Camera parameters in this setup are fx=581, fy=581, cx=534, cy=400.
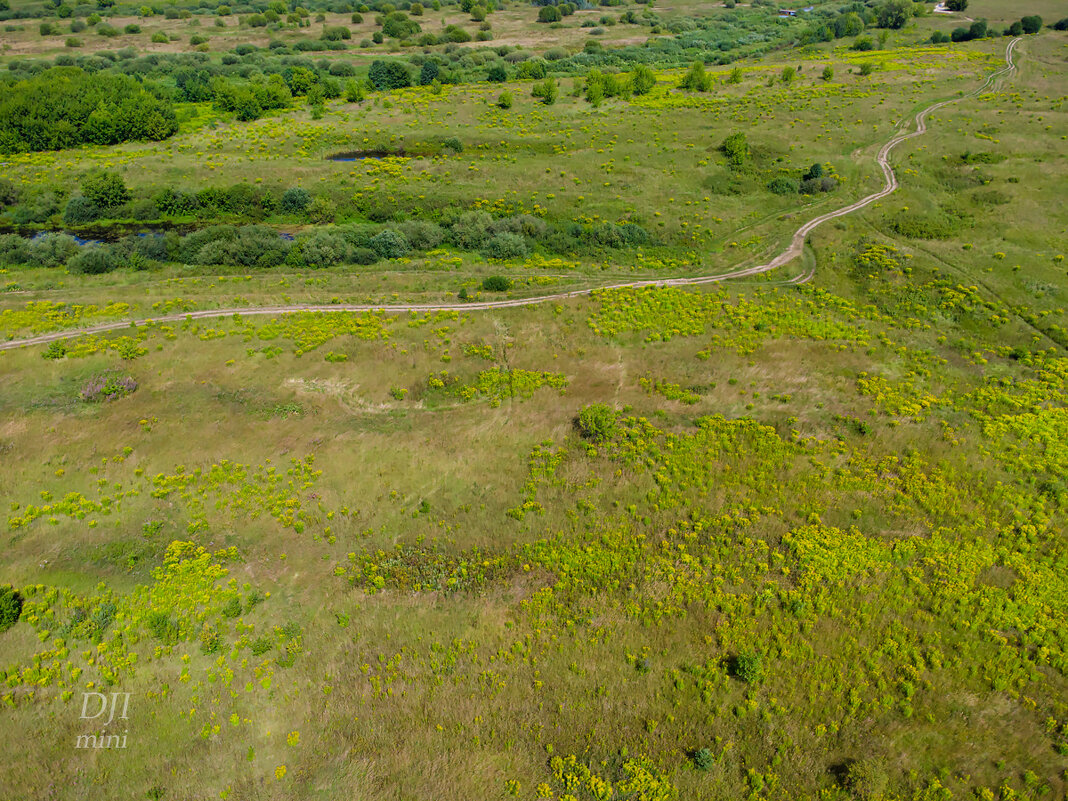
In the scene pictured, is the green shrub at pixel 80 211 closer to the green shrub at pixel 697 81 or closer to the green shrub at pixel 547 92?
the green shrub at pixel 547 92

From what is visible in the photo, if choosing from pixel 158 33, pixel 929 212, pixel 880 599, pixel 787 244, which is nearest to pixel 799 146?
pixel 929 212

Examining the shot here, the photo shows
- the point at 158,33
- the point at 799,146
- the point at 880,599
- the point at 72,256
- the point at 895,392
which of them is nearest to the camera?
the point at 880,599

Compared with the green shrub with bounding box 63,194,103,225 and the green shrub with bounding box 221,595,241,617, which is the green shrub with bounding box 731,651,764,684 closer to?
the green shrub with bounding box 221,595,241,617

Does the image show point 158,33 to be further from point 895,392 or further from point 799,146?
point 895,392

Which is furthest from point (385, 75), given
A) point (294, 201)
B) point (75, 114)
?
point (294, 201)

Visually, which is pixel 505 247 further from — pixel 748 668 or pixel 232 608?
pixel 748 668
